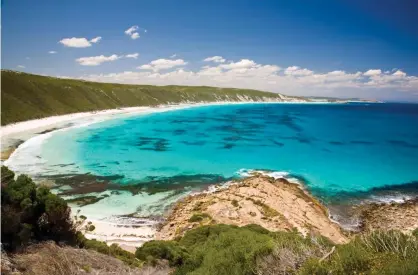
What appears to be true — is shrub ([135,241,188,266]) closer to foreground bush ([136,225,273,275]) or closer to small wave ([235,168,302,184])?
foreground bush ([136,225,273,275])

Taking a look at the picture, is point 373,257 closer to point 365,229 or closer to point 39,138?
point 365,229

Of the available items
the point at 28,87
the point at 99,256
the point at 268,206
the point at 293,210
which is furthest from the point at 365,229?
the point at 28,87

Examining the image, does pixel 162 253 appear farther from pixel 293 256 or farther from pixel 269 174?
pixel 269 174

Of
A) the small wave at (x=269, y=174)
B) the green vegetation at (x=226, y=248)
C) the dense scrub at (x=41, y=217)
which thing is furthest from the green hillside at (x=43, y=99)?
the green vegetation at (x=226, y=248)

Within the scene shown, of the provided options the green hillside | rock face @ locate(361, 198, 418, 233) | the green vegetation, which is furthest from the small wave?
the green hillside

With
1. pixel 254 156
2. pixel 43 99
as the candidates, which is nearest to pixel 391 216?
pixel 254 156

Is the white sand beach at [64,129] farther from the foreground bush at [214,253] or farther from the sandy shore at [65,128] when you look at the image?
the foreground bush at [214,253]
